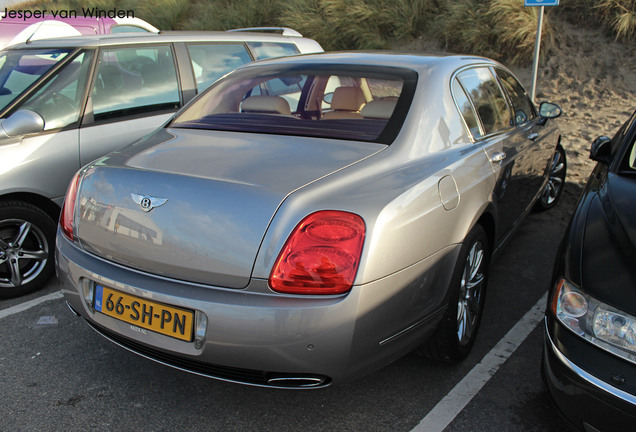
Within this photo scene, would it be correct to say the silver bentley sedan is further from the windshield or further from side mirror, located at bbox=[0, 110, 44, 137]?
the windshield

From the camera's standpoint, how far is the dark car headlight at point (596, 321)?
1.87m

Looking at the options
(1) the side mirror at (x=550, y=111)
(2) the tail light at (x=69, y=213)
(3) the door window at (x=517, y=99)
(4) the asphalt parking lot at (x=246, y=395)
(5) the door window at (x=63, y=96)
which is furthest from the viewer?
(1) the side mirror at (x=550, y=111)

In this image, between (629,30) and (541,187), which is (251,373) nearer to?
(541,187)

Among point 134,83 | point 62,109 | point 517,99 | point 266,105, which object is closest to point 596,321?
point 266,105

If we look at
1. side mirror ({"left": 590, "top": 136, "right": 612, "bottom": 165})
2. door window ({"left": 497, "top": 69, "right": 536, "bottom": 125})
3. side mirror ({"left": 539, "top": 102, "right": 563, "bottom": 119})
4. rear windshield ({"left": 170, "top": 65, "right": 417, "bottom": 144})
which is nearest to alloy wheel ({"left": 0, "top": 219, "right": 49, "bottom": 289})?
rear windshield ({"left": 170, "top": 65, "right": 417, "bottom": 144})

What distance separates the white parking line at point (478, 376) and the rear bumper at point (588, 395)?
20.4 inches

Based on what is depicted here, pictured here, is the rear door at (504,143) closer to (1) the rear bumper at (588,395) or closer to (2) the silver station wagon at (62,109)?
(1) the rear bumper at (588,395)

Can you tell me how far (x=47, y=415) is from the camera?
243cm

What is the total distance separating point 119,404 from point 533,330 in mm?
2309

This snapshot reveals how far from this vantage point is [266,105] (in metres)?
3.07

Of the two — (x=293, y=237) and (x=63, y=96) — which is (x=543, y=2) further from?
(x=293, y=237)

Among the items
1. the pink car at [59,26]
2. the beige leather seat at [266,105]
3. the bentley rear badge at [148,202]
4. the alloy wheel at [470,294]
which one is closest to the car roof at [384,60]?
the beige leather seat at [266,105]

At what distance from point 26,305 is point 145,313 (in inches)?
70.7

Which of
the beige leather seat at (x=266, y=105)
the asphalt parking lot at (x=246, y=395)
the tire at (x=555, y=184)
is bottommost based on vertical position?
the asphalt parking lot at (x=246, y=395)
